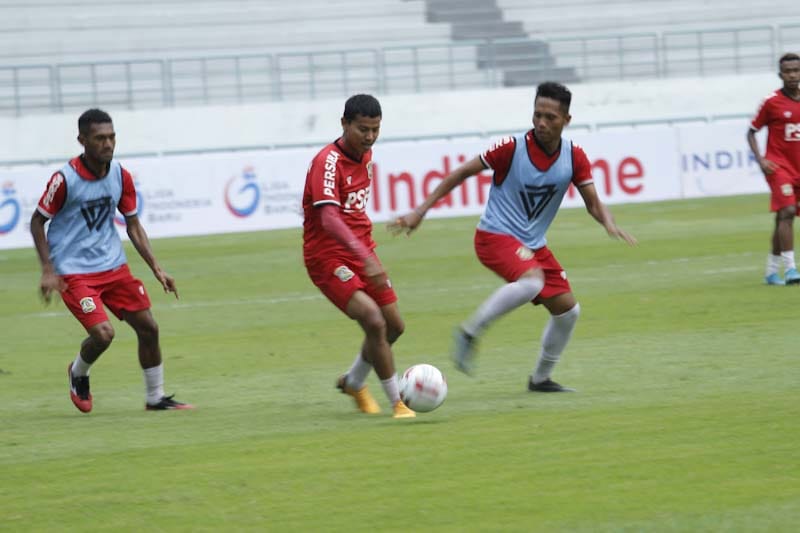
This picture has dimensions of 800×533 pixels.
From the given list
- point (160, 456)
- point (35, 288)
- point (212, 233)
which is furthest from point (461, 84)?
point (160, 456)

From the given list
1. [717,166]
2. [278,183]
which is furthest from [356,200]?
[717,166]

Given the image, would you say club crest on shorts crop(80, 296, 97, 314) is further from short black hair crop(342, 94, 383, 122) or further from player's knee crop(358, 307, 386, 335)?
short black hair crop(342, 94, 383, 122)

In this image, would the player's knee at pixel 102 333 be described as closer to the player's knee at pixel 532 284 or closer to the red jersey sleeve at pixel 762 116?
the player's knee at pixel 532 284

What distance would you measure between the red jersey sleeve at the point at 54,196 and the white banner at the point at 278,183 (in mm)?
12931

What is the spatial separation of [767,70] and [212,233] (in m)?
16.4

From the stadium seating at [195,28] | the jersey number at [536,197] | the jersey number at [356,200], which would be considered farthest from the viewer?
the stadium seating at [195,28]

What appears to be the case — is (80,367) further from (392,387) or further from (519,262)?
(519,262)

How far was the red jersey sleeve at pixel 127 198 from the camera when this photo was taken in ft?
30.1

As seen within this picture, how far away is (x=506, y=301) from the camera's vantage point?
882 cm

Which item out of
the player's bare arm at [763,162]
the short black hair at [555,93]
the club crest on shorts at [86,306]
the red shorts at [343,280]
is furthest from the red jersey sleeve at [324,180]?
the player's bare arm at [763,162]

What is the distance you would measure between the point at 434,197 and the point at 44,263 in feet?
7.97

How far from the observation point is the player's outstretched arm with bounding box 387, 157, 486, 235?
8.50 m

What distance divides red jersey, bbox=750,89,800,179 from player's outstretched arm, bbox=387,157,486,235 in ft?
20.2

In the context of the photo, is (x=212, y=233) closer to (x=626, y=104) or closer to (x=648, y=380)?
(x=626, y=104)
